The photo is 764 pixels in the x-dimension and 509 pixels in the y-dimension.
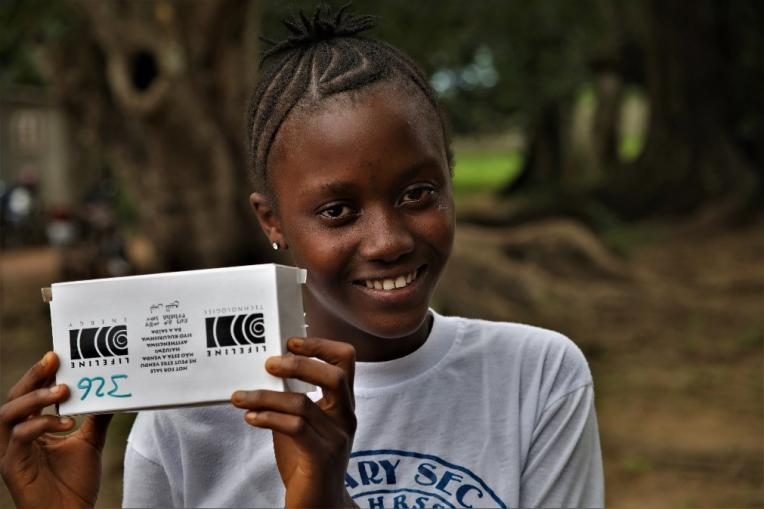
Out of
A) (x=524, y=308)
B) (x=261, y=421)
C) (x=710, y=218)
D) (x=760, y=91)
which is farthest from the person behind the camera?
(x=760, y=91)

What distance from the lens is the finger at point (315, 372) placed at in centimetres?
130

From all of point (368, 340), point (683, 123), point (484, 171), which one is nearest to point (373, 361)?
point (368, 340)

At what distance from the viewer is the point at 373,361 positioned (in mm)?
1736

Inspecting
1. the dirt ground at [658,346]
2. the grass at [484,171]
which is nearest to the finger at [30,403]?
the dirt ground at [658,346]

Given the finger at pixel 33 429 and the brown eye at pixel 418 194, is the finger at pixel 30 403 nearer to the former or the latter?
the finger at pixel 33 429

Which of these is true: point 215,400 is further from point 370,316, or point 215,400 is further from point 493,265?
point 493,265

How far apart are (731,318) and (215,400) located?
275 inches

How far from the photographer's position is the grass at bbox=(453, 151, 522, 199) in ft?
86.3

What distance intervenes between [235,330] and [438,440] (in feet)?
1.49

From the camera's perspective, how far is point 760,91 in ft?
42.8

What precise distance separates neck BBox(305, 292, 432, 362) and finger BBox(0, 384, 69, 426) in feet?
1.58

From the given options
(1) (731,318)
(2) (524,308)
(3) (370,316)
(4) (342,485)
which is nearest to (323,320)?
(3) (370,316)

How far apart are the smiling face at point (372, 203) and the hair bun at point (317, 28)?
0.18 meters

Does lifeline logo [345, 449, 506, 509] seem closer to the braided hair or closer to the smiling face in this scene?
the smiling face
